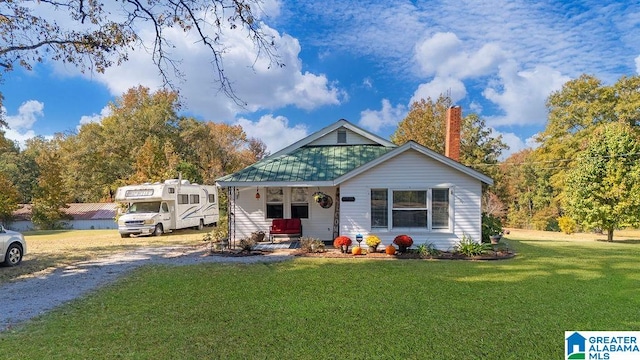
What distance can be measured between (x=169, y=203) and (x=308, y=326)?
A: 16.5 m

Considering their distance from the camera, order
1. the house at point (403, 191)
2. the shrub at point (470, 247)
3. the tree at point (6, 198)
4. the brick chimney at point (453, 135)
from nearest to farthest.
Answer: the shrub at point (470, 247), the house at point (403, 191), the brick chimney at point (453, 135), the tree at point (6, 198)

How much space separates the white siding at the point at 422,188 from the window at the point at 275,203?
3450mm

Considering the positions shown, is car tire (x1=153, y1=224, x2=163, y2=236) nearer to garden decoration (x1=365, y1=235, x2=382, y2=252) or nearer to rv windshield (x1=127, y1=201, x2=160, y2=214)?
rv windshield (x1=127, y1=201, x2=160, y2=214)

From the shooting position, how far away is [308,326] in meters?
4.98

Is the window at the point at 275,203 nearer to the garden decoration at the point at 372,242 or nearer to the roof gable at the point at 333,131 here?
the roof gable at the point at 333,131

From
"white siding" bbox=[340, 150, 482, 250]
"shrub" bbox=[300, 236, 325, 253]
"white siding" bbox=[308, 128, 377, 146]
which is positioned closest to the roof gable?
"white siding" bbox=[308, 128, 377, 146]

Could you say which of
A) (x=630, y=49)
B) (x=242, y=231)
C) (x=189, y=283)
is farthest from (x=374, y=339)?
(x=630, y=49)

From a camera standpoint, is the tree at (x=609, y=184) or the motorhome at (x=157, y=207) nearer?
the tree at (x=609, y=184)

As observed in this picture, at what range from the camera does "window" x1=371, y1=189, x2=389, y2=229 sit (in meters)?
11.8

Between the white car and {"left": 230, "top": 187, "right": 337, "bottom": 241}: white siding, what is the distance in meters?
6.70

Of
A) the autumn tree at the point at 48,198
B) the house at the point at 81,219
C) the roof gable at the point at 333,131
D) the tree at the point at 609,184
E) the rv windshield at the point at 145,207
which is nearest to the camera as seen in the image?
the roof gable at the point at 333,131

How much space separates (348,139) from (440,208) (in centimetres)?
552

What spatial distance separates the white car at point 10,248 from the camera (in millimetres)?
9812

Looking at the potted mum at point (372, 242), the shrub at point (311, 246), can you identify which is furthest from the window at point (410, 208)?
the shrub at point (311, 246)
